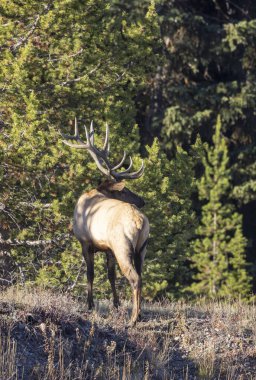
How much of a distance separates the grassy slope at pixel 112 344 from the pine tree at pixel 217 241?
588 inches

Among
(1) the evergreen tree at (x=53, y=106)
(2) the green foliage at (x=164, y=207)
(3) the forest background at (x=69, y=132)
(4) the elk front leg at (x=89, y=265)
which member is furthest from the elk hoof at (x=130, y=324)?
(2) the green foliage at (x=164, y=207)

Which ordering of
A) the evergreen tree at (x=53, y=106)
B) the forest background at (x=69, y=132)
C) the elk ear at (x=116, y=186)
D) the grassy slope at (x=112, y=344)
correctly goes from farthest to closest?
1. the forest background at (x=69, y=132)
2. the evergreen tree at (x=53, y=106)
3. the elk ear at (x=116, y=186)
4. the grassy slope at (x=112, y=344)

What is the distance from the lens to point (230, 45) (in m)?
27.3

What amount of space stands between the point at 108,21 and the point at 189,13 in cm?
942

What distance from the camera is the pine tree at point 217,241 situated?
26891 millimetres

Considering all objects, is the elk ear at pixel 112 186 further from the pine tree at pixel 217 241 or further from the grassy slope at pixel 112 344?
the pine tree at pixel 217 241

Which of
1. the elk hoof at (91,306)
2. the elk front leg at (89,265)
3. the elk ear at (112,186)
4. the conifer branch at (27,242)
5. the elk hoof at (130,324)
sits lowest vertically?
the conifer branch at (27,242)

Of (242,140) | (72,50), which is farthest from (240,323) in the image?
(242,140)

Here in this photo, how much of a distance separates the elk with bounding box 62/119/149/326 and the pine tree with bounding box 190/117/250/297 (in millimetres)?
13508

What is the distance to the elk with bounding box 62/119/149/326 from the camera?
11.3m

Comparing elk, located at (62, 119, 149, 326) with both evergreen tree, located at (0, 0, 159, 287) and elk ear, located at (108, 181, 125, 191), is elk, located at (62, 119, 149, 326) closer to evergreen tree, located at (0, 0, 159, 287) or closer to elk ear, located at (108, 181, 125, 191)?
elk ear, located at (108, 181, 125, 191)

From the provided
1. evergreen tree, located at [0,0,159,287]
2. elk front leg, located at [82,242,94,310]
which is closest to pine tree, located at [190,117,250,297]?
evergreen tree, located at [0,0,159,287]

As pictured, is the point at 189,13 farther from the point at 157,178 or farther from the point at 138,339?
the point at 138,339

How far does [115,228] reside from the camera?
37.8ft
